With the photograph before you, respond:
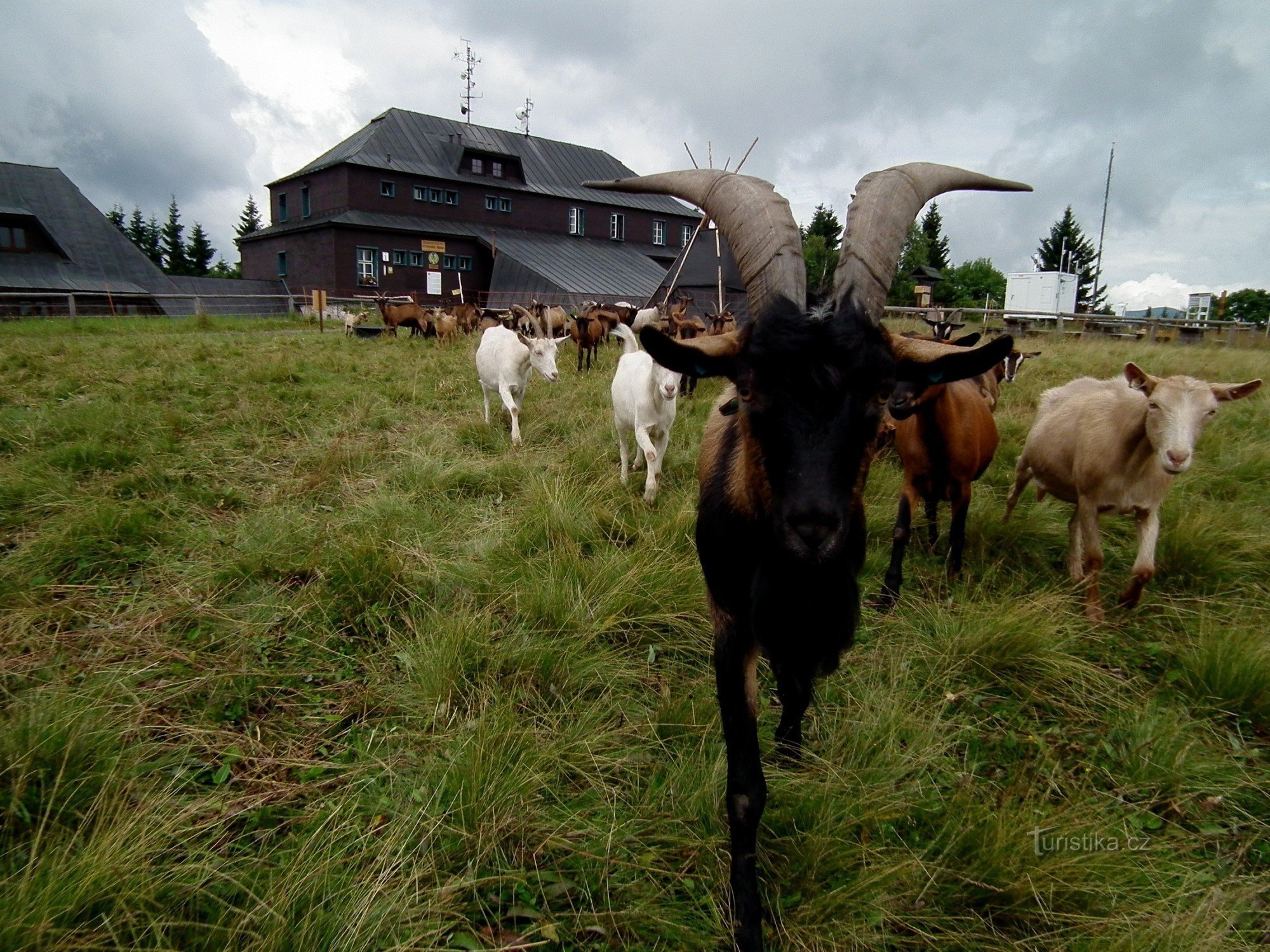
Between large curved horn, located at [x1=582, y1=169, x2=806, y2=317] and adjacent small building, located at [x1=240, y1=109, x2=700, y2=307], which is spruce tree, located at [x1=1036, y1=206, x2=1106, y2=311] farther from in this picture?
large curved horn, located at [x1=582, y1=169, x2=806, y2=317]

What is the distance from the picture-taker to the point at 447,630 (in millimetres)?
3062

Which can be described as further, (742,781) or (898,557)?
(898,557)

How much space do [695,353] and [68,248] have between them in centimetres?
4270

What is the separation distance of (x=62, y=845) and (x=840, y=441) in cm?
259

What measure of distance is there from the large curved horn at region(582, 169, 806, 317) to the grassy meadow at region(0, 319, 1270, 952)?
181 cm

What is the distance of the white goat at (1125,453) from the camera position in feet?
12.5

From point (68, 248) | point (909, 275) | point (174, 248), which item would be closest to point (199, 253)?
point (174, 248)

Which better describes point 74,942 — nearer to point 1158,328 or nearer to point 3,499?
point 3,499

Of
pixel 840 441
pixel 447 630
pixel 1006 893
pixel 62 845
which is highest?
pixel 840 441

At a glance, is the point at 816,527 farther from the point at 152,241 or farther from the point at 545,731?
the point at 152,241

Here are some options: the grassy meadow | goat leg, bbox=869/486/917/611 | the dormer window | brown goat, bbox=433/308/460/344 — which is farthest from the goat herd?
the dormer window

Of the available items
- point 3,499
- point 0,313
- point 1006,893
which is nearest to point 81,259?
point 0,313

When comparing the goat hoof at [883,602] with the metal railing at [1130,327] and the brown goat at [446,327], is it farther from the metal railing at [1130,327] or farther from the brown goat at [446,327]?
the metal railing at [1130,327]

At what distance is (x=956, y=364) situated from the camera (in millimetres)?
2145
